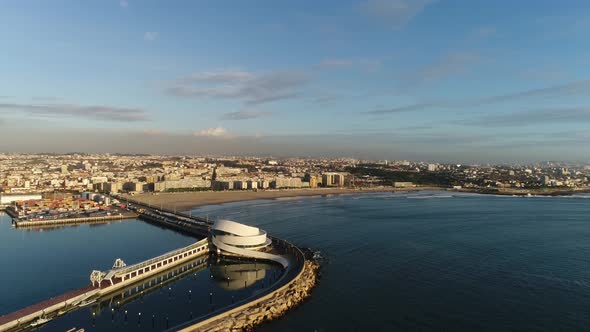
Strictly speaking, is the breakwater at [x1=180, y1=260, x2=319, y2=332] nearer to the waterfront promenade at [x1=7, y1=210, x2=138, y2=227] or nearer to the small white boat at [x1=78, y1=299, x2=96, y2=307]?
the small white boat at [x1=78, y1=299, x2=96, y2=307]

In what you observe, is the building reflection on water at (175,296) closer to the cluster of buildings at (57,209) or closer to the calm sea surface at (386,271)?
the calm sea surface at (386,271)

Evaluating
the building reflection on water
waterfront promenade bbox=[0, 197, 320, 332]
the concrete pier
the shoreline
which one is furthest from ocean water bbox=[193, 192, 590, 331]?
the shoreline

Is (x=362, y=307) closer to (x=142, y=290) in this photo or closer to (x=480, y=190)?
(x=142, y=290)

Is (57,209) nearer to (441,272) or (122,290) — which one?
(122,290)

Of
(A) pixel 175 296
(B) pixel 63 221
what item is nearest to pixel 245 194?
(B) pixel 63 221

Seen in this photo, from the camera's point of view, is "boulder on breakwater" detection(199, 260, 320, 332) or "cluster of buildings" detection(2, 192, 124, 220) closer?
"boulder on breakwater" detection(199, 260, 320, 332)
